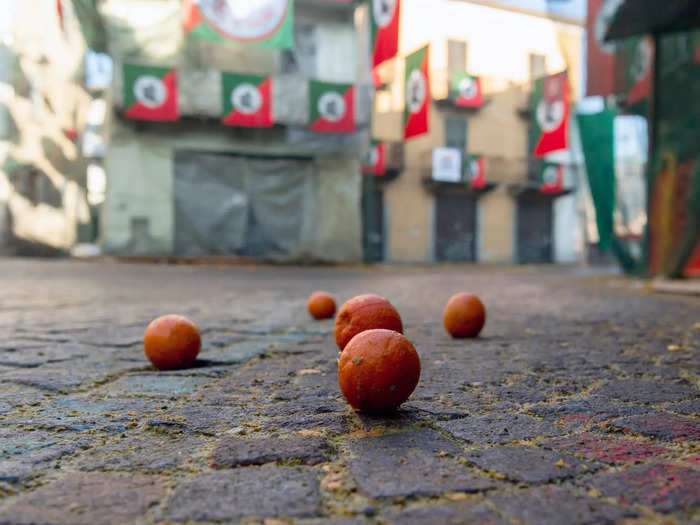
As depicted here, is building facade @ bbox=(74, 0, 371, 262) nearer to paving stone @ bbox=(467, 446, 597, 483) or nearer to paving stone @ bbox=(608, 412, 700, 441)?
paving stone @ bbox=(608, 412, 700, 441)

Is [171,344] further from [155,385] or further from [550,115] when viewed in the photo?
[550,115]

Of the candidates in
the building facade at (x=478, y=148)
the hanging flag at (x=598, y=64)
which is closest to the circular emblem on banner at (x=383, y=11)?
the hanging flag at (x=598, y=64)

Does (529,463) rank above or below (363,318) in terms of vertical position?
below

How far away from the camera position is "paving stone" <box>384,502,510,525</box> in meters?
1.11

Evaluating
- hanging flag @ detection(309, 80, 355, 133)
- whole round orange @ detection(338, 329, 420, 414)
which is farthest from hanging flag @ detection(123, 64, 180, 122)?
whole round orange @ detection(338, 329, 420, 414)

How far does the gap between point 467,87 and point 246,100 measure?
11.3 m

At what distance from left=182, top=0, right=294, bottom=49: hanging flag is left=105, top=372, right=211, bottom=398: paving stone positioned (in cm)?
1168

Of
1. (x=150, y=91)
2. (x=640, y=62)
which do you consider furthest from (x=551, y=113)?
(x=150, y=91)

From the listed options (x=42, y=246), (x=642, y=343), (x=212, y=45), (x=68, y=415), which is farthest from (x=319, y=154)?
(x=68, y=415)

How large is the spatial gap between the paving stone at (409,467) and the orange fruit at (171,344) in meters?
1.31

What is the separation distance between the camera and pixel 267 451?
1.47m

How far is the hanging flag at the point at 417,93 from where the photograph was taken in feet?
42.9

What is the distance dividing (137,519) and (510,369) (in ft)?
5.92

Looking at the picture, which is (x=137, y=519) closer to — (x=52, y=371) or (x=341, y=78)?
(x=52, y=371)
